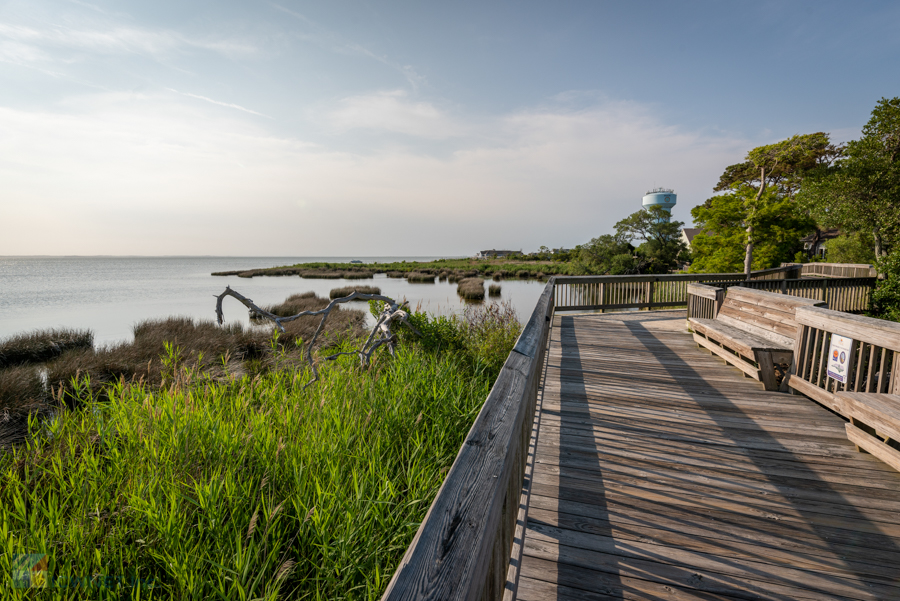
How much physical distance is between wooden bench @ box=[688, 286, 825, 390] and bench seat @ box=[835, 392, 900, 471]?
1245 millimetres

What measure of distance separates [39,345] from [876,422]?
1583 centimetres

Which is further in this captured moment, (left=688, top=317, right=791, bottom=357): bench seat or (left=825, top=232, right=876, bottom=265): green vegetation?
(left=825, top=232, right=876, bottom=265): green vegetation

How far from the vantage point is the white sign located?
346 cm

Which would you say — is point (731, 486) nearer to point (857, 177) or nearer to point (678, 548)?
point (678, 548)

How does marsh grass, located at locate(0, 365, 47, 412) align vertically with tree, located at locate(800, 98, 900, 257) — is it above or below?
below

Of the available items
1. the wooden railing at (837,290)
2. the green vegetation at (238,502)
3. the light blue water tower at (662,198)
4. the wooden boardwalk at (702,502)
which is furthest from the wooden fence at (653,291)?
the light blue water tower at (662,198)

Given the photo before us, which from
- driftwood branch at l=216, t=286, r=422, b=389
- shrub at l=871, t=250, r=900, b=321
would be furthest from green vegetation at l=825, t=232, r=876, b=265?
driftwood branch at l=216, t=286, r=422, b=389

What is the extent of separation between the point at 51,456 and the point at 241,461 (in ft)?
6.00

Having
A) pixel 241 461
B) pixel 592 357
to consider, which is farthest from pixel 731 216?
pixel 241 461

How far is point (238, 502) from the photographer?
2051 mm

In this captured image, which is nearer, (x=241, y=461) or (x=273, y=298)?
(x=241, y=461)

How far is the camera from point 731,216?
77.8ft

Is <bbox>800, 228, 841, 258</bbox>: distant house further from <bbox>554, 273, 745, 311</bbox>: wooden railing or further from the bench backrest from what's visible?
the bench backrest

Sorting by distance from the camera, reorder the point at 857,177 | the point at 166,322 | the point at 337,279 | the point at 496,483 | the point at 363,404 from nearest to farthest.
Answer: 1. the point at 496,483
2. the point at 363,404
3. the point at 166,322
4. the point at 857,177
5. the point at 337,279
